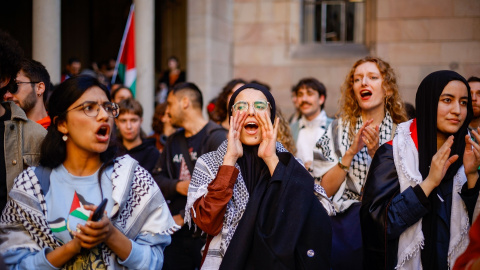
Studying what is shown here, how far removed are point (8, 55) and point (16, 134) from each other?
749 millimetres

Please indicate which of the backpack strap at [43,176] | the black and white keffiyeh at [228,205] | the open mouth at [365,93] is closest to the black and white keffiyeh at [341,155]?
the open mouth at [365,93]

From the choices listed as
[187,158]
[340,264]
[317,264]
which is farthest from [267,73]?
[317,264]

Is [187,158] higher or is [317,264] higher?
[187,158]

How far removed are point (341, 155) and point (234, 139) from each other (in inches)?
63.4

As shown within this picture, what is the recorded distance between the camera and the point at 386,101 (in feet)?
17.1

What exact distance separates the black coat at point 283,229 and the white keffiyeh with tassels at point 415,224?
0.69 metres

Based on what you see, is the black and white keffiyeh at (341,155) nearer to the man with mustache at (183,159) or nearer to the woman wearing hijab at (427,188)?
the woman wearing hijab at (427,188)

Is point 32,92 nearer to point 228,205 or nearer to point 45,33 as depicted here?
point 228,205

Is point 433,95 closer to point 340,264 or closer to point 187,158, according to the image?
point 340,264

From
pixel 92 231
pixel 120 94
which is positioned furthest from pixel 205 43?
pixel 92 231

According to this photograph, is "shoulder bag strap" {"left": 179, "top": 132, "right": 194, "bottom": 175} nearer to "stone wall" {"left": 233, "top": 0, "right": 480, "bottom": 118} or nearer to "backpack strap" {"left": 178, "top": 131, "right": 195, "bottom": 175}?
"backpack strap" {"left": 178, "top": 131, "right": 195, "bottom": 175}

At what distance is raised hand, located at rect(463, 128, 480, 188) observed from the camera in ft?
12.7

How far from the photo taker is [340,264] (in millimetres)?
4629

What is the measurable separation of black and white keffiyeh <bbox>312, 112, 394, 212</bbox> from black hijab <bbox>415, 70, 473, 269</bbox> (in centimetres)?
88
